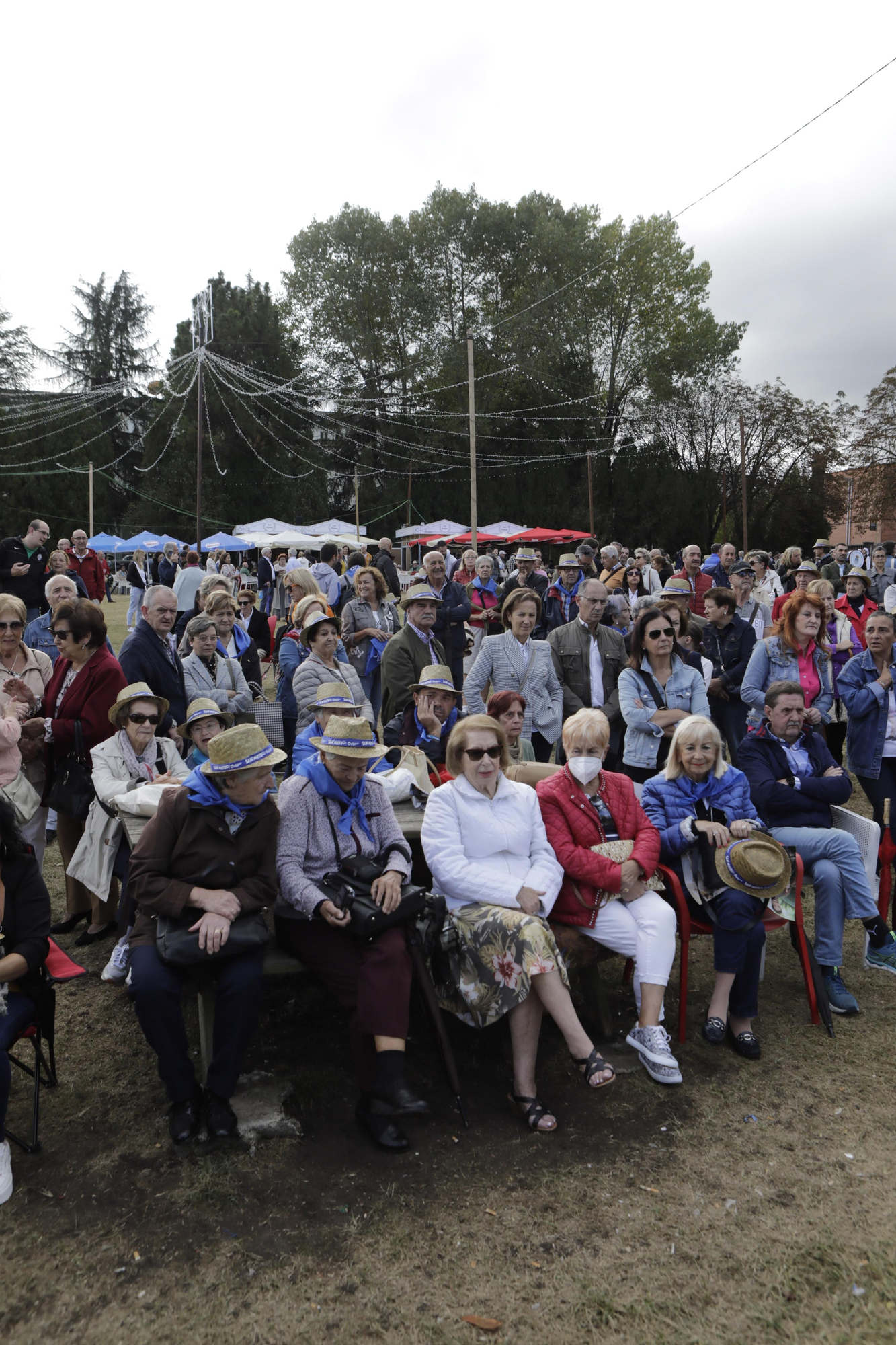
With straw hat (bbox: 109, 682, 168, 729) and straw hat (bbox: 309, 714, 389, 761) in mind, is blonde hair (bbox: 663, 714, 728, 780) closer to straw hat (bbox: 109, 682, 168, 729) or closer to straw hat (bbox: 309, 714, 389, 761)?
straw hat (bbox: 309, 714, 389, 761)

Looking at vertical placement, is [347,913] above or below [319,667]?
below

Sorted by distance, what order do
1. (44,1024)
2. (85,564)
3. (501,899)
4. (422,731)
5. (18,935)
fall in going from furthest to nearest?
1. (85,564)
2. (422,731)
3. (501,899)
4. (44,1024)
5. (18,935)

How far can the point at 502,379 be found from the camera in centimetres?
4300

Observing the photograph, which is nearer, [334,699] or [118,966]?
[118,966]

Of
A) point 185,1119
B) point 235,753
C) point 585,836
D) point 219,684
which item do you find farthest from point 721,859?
point 219,684

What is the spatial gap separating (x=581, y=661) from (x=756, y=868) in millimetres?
2511

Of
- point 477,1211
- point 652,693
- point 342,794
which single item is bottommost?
point 477,1211

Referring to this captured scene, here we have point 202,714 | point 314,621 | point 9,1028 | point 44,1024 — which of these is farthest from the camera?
point 314,621

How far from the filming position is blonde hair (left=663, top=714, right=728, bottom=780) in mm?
4188

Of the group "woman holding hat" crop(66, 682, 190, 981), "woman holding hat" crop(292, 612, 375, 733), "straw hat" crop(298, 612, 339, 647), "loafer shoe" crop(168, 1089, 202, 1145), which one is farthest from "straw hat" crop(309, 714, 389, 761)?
"straw hat" crop(298, 612, 339, 647)

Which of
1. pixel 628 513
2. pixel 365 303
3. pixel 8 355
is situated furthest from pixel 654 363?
pixel 8 355

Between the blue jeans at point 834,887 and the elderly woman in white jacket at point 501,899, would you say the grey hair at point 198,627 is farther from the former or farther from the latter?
the blue jeans at point 834,887

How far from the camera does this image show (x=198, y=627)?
5.75m

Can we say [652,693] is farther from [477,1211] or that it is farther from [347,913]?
[477,1211]
